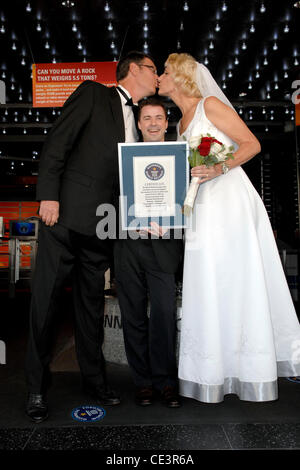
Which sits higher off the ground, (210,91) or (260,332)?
(210,91)

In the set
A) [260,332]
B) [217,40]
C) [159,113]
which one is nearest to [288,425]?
[260,332]

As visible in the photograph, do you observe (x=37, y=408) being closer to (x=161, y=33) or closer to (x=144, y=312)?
(x=144, y=312)

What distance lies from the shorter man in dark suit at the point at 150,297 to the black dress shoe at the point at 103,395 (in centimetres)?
12

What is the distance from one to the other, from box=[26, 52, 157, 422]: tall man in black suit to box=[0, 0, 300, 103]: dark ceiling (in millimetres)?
5053

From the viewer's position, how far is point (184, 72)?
7.26 ft

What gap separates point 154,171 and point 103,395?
1217 millimetres

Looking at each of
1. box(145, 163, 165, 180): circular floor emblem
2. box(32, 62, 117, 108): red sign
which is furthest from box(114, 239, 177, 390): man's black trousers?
box(32, 62, 117, 108): red sign

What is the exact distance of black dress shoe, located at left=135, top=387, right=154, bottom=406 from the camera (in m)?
1.99

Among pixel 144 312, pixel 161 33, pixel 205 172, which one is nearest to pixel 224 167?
pixel 205 172

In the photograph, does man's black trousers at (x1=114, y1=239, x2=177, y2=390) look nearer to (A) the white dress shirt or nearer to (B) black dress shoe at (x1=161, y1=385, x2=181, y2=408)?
(B) black dress shoe at (x1=161, y1=385, x2=181, y2=408)

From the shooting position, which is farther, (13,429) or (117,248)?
(117,248)
